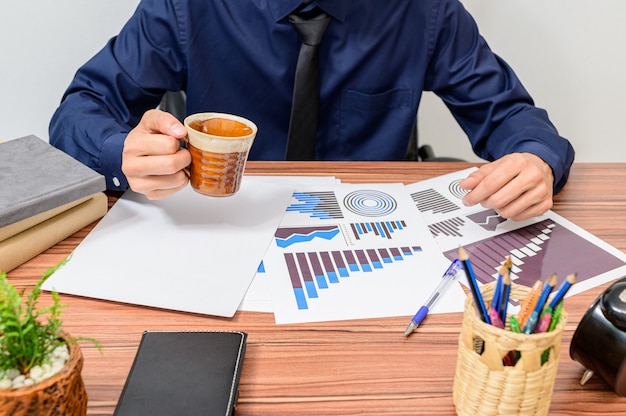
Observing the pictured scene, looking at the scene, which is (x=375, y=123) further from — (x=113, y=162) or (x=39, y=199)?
(x=39, y=199)

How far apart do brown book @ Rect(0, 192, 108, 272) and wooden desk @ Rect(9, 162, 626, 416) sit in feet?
0.07

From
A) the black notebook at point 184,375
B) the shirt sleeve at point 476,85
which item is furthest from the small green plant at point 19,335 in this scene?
the shirt sleeve at point 476,85

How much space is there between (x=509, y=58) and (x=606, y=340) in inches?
62.2

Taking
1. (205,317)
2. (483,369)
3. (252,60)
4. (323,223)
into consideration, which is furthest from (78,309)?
(252,60)

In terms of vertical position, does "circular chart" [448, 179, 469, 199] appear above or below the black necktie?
below

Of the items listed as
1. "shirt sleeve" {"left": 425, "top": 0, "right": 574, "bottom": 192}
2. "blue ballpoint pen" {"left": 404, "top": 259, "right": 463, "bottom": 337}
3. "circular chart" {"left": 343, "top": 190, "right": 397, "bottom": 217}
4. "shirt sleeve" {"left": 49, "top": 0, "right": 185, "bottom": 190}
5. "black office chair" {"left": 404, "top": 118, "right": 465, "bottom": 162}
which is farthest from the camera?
"black office chair" {"left": 404, "top": 118, "right": 465, "bottom": 162}

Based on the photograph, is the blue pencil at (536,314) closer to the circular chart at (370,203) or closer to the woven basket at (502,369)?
the woven basket at (502,369)

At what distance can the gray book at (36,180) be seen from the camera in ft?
2.84

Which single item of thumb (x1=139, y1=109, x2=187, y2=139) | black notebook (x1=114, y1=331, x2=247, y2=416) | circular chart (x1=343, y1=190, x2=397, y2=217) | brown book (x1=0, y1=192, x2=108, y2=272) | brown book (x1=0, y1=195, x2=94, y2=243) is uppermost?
thumb (x1=139, y1=109, x2=187, y2=139)

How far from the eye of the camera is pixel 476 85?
1438mm

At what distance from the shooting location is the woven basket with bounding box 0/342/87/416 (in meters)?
0.50

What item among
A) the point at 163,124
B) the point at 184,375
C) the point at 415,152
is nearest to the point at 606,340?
the point at 184,375

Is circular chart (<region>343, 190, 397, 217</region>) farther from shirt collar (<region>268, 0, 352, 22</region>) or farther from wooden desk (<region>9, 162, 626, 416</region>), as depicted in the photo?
shirt collar (<region>268, 0, 352, 22</region>)

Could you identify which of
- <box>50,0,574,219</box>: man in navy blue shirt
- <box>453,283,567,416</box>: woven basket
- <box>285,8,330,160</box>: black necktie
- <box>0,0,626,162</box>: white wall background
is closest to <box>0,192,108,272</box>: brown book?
<box>50,0,574,219</box>: man in navy blue shirt
